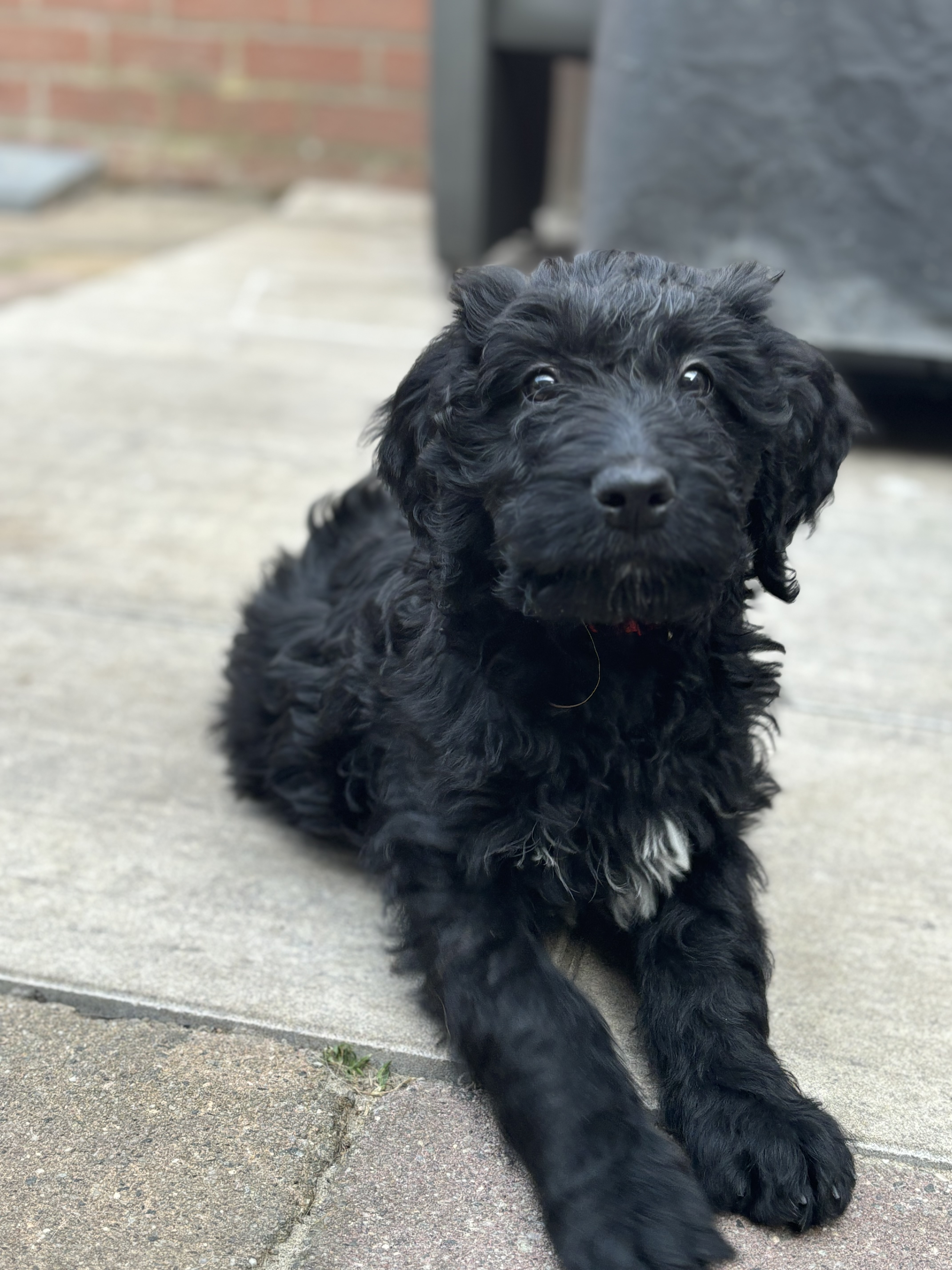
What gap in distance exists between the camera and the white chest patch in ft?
7.97

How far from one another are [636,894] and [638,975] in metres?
0.14

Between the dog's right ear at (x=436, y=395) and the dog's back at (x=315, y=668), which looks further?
the dog's back at (x=315, y=668)

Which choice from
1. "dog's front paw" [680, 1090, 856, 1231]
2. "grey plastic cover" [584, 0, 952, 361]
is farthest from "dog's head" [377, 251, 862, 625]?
"grey plastic cover" [584, 0, 952, 361]

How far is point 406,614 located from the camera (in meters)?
2.70

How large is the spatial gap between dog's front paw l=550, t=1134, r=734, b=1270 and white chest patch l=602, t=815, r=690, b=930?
531 millimetres

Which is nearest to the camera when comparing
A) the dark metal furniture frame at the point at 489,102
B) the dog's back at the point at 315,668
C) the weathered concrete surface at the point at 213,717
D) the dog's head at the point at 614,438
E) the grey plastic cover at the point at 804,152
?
the dog's head at the point at 614,438

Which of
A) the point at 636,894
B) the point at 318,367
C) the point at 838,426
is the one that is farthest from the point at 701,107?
the point at 636,894

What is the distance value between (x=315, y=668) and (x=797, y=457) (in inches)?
44.2

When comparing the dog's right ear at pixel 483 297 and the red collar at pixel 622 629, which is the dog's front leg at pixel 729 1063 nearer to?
the red collar at pixel 622 629

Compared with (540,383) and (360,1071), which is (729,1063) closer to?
(360,1071)

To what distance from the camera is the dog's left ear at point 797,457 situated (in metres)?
2.48

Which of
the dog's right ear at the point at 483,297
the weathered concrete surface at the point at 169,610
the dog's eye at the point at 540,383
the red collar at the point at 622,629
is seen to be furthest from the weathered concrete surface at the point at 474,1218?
the dog's right ear at the point at 483,297

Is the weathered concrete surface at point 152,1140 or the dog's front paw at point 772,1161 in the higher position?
the dog's front paw at point 772,1161

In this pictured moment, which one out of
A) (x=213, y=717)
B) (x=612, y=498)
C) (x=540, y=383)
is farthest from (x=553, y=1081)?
(x=213, y=717)
